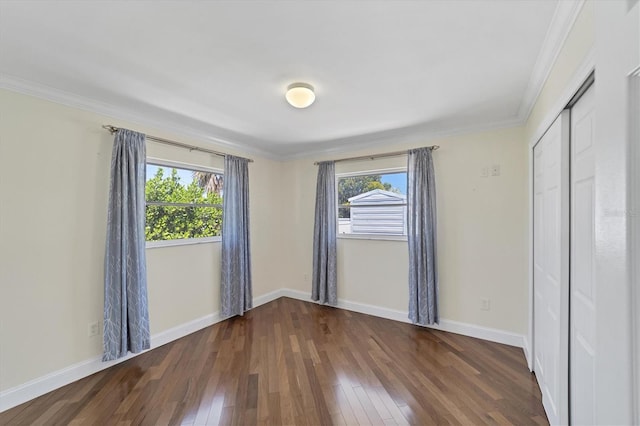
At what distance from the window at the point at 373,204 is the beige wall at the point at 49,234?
2.61 meters

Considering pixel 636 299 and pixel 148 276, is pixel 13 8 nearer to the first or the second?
pixel 148 276

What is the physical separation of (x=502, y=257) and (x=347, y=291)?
80.1 inches

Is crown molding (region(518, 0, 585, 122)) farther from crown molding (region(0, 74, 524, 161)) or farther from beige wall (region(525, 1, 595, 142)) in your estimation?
crown molding (region(0, 74, 524, 161))

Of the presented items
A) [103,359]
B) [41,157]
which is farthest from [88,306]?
[41,157]

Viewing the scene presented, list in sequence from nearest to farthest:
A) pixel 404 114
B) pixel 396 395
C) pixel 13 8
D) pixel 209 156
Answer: pixel 13 8
pixel 396 395
pixel 404 114
pixel 209 156

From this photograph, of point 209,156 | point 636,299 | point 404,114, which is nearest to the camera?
point 636,299

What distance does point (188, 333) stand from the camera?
10.3 feet

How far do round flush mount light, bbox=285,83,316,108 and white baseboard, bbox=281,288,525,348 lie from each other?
287 centimetres

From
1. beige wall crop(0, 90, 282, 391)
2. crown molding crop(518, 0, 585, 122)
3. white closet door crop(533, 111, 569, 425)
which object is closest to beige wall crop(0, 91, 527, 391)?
beige wall crop(0, 90, 282, 391)

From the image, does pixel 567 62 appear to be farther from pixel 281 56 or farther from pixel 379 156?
pixel 379 156

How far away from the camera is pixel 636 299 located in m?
0.44

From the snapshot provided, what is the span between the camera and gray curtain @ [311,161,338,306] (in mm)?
3957

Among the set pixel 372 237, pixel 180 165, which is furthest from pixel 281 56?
pixel 372 237

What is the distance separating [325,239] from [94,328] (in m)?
2.76
